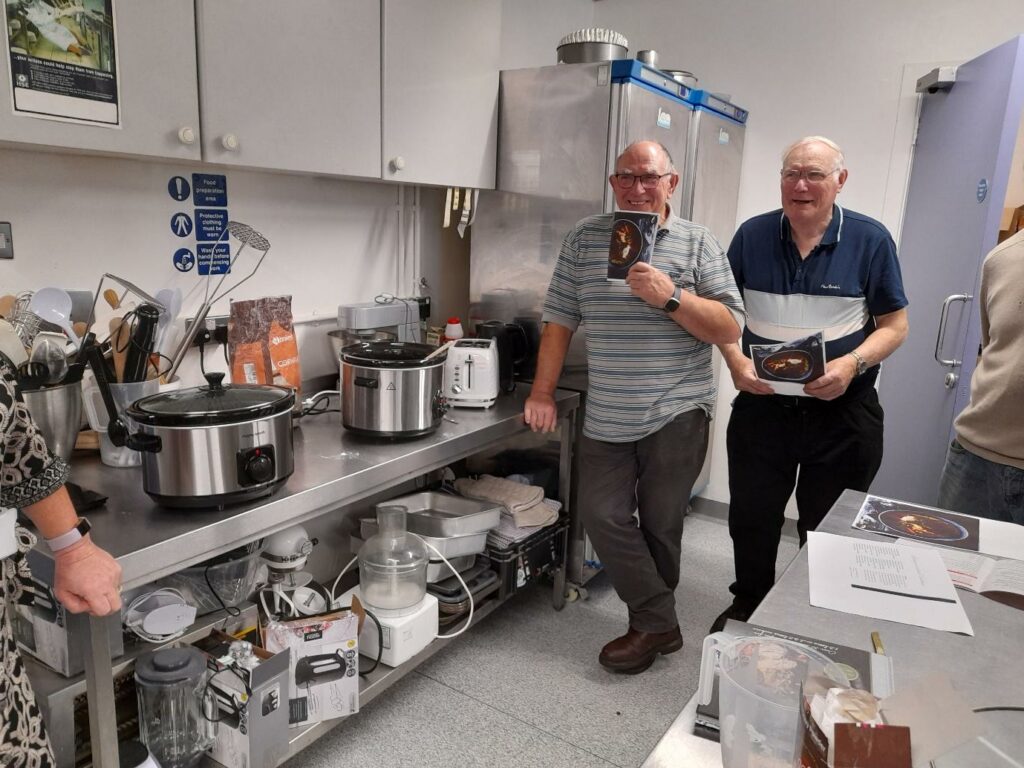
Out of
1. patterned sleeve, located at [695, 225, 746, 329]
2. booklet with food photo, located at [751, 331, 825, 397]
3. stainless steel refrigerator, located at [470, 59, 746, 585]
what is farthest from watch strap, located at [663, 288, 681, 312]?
stainless steel refrigerator, located at [470, 59, 746, 585]

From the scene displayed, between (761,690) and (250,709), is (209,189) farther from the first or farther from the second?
(761,690)

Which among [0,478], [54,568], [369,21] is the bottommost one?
[54,568]

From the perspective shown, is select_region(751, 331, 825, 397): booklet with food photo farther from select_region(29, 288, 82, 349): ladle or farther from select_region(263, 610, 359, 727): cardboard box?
select_region(29, 288, 82, 349): ladle

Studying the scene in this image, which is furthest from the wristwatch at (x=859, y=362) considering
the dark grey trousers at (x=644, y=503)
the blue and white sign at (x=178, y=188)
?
the blue and white sign at (x=178, y=188)

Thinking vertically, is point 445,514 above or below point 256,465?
below

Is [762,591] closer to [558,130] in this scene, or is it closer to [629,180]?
[629,180]

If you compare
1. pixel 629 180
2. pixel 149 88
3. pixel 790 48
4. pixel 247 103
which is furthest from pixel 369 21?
pixel 790 48

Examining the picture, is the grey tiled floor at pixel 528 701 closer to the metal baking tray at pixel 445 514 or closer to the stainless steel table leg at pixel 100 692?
the metal baking tray at pixel 445 514

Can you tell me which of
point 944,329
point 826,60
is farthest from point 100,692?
point 826,60

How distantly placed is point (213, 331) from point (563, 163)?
4.03 feet

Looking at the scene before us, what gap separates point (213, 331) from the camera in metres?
1.99

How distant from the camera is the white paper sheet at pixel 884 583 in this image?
109cm

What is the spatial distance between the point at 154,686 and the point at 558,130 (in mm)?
1934

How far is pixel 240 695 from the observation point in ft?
4.81
